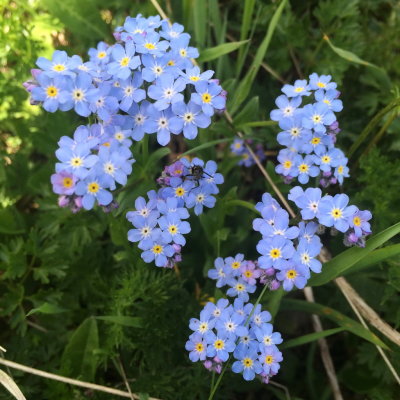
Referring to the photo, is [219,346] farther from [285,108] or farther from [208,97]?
[285,108]

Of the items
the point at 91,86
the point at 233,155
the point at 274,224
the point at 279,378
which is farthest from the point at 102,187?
the point at 279,378

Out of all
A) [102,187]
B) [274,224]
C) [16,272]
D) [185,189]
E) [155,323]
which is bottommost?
[155,323]

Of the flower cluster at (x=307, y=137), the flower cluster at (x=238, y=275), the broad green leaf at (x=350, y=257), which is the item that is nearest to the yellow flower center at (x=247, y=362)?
the flower cluster at (x=238, y=275)

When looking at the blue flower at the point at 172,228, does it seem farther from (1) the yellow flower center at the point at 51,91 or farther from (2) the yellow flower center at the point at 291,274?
(1) the yellow flower center at the point at 51,91

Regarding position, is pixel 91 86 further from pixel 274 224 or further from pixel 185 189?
pixel 274 224

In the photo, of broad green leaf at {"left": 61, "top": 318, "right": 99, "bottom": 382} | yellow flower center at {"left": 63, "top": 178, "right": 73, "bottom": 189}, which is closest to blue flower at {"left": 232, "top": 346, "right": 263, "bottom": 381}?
broad green leaf at {"left": 61, "top": 318, "right": 99, "bottom": 382}

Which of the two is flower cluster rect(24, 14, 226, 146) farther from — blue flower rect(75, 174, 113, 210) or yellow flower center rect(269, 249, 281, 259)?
yellow flower center rect(269, 249, 281, 259)
